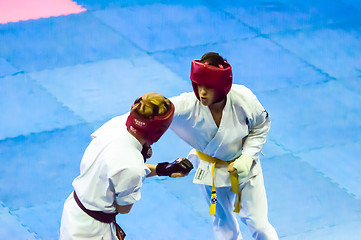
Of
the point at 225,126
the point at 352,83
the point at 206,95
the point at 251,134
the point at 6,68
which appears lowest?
the point at 6,68

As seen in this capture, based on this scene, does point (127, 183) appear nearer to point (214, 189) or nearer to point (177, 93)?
point (214, 189)

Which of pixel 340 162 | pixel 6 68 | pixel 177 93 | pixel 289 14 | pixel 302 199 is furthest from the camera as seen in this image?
pixel 289 14

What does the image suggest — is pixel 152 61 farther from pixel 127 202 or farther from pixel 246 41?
pixel 127 202

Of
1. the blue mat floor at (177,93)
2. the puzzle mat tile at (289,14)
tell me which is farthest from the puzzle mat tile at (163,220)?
the puzzle mat tile at (289,14)

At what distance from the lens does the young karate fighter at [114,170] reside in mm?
3844

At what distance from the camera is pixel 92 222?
407 cm

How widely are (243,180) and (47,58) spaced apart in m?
5.17

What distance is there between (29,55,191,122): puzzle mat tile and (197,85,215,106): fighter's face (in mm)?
3396

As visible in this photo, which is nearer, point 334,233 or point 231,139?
point 231,139

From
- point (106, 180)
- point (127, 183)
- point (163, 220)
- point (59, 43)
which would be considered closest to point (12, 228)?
point (163, 220)

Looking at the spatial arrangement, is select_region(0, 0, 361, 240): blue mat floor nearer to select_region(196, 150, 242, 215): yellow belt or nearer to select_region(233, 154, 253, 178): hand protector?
select_region(196, 150, 242, 215): yellow belt

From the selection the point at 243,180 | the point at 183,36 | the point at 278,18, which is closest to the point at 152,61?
the point at 183,36

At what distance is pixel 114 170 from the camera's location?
3809 mm

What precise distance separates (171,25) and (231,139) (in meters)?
5.68
